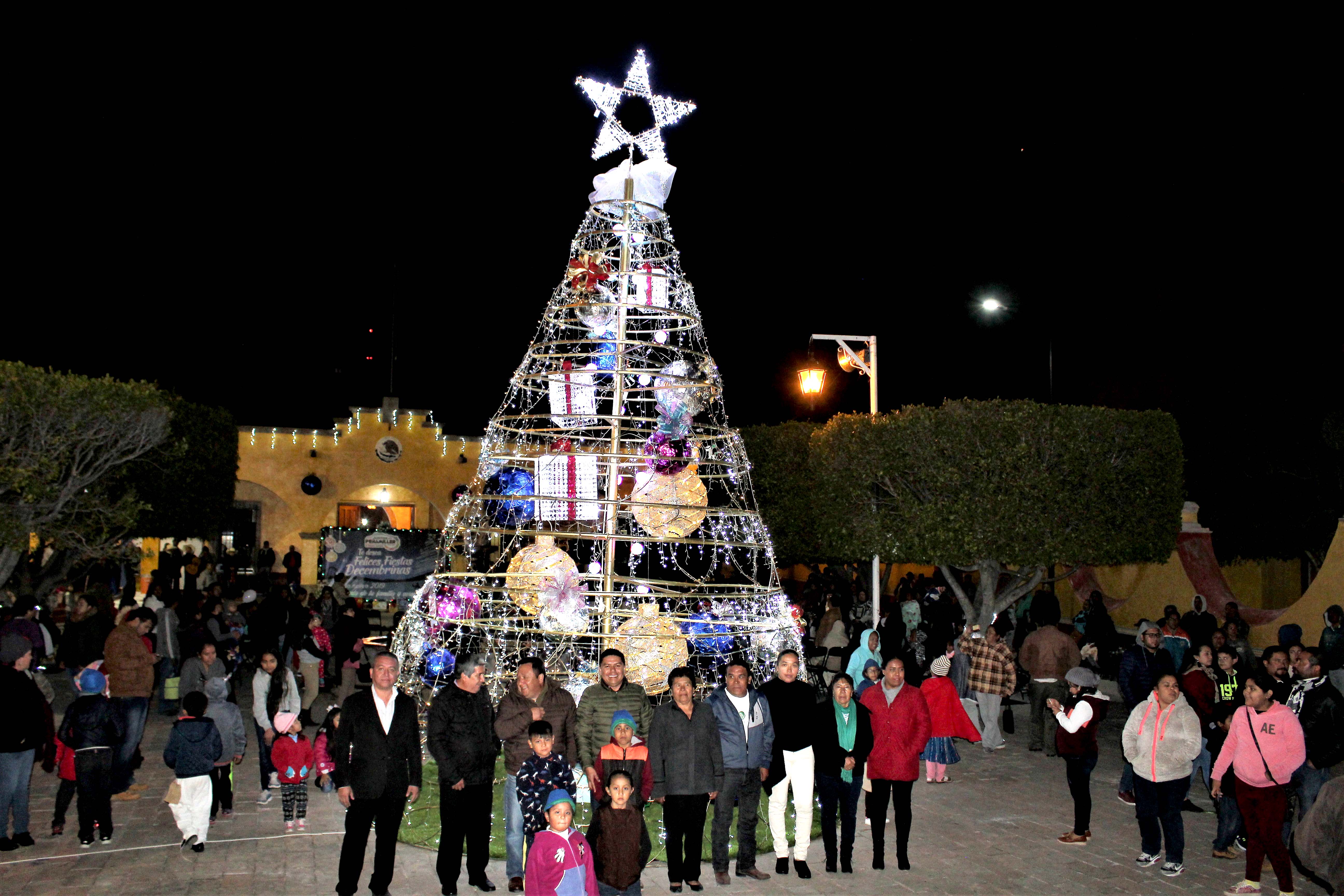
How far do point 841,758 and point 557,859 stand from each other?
279cm

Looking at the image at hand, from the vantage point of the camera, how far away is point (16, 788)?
7.79 metres

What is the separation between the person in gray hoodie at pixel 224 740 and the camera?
840 centimetres

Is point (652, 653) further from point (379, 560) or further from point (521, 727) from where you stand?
point (379, 560)

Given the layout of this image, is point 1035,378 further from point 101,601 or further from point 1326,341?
point 101,601

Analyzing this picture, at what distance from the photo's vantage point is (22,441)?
1580 centimetres

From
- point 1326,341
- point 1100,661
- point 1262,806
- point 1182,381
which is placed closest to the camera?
point 1262,806

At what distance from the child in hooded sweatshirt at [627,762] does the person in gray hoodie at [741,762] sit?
615 mm

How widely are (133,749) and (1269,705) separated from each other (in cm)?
889

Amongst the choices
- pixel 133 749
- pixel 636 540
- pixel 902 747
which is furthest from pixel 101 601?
pixel 902 747

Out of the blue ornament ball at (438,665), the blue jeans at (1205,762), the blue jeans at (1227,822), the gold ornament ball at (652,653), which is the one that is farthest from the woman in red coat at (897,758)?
the blue ornament ball at (438,665)

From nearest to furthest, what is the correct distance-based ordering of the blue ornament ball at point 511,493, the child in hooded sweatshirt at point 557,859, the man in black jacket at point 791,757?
1. the child in hooded sweatshirt at point 557,859
2. the man in black jacket at point 791,757
3. the blue ornament ball at point 511,493

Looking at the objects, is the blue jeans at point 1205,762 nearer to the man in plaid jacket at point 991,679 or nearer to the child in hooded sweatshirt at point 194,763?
the man in plaid jacket at point 991,679

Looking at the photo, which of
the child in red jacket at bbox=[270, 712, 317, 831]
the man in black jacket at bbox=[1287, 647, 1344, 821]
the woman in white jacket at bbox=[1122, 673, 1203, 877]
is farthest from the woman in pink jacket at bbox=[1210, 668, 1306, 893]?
the child in red jacket at bbox=[270, 712, 317, 831]

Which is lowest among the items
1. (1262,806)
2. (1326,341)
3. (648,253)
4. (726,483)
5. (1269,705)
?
(1262,806)
